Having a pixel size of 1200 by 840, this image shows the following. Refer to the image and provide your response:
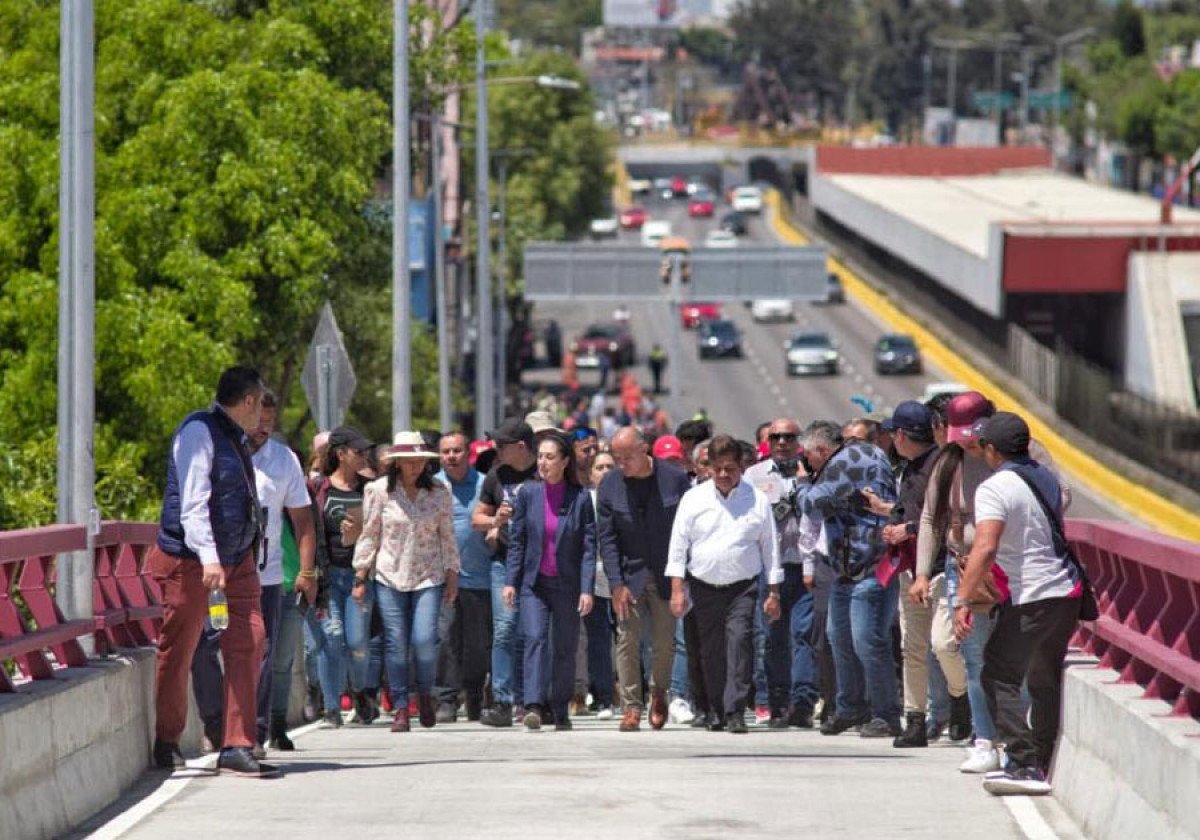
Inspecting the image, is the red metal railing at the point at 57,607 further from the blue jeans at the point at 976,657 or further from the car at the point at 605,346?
the car at the point at 605,346

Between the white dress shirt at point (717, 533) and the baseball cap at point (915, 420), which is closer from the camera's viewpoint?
the baseball cap at point (915, 420)

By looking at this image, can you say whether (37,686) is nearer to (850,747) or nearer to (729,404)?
(850,747)

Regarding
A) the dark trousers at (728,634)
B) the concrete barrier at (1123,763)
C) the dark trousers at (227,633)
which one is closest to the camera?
the concrete barrier at (1123,763)

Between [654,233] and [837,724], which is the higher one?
[837,724]

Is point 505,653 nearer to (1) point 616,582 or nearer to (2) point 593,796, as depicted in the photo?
(1) point 616,582

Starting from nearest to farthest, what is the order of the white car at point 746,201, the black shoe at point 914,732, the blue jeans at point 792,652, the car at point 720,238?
the black shoe at point 914,732
the blue jeans at point 792,652
the car at point 720,238
the white car at point 746,201

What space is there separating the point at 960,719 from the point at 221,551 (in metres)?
4.87

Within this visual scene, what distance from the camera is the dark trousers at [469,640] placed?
18.4m

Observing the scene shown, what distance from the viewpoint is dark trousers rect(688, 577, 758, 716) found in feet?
54.3

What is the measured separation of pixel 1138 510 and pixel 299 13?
25265mm

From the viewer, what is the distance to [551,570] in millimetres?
17172

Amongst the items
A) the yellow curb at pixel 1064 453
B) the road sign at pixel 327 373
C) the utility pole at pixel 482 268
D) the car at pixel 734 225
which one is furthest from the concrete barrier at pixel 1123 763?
the car at pixel 734 225

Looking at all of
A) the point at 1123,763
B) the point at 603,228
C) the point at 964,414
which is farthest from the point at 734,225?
the point at 1123,763

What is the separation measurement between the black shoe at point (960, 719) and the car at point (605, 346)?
80.5 m
